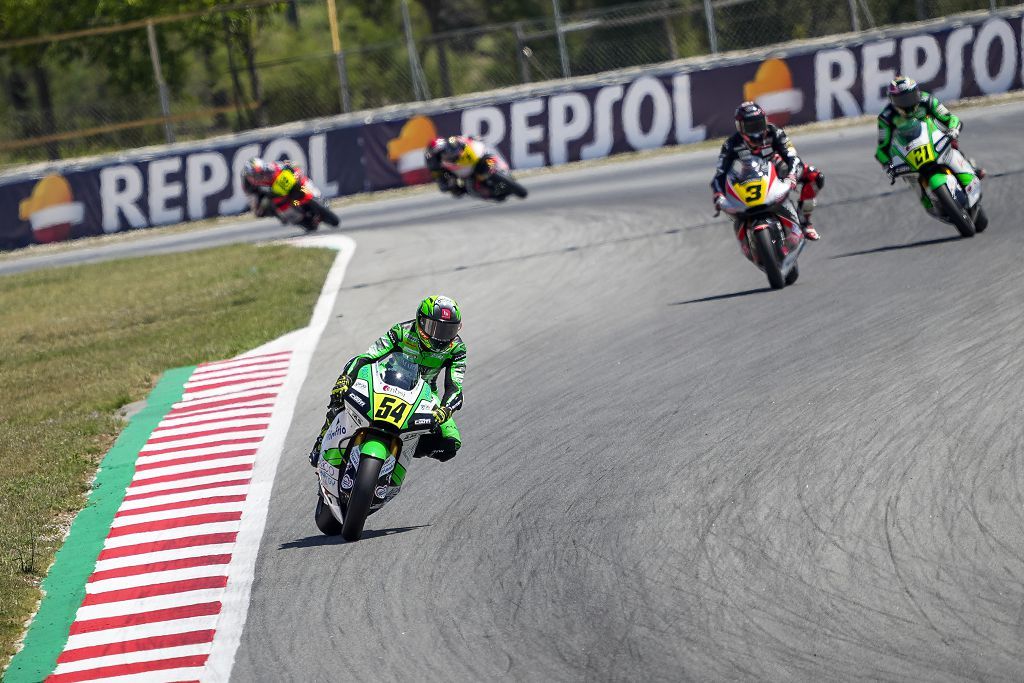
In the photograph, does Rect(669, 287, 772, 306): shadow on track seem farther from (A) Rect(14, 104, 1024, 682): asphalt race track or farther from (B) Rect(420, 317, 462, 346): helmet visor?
(B) Rect(420, 317, 462, 346): helmet visor

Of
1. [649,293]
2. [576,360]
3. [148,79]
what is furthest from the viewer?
[148,79]

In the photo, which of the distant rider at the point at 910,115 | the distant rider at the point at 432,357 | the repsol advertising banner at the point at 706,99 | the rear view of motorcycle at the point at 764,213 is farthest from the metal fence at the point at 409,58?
the distant rider at the point at 432,357

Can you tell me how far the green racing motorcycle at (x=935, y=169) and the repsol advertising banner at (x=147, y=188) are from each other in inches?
663

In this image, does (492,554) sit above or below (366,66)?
below

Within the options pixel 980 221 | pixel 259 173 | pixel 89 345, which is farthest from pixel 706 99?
pixel 89 345

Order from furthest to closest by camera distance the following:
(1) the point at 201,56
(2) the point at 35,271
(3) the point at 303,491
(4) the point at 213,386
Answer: (1) the point at 201,56, (2) the point at 35,271, (4) the point at 213,386, (3) the point at 303,491

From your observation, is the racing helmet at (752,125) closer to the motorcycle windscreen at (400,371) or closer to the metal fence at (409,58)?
the motorcycle windscreen at (400,371)

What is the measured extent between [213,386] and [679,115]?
57.2ft

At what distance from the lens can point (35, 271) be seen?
25469 millimetres

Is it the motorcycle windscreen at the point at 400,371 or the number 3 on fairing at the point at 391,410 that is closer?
the number 3 on fairing at the point at 391,410

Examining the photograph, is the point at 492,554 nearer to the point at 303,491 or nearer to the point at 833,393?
the point at 303,491

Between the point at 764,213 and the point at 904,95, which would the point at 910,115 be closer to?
the point at 904,95

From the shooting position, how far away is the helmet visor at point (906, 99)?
13.7 metres

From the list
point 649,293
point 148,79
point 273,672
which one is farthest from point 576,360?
point 148,79
